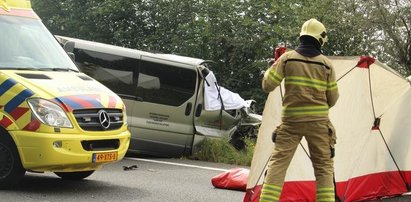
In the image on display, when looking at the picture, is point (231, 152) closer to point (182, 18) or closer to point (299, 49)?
point (299, 49)

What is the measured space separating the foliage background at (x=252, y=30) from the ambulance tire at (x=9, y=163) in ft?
41.0

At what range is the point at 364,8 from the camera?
66.1 feet

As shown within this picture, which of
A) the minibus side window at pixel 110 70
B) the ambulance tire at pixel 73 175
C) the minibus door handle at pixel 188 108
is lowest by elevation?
the ambulance tire at pixel 73 175

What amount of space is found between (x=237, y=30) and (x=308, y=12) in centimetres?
242

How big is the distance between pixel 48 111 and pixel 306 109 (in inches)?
110

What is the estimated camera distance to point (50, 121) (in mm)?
6477

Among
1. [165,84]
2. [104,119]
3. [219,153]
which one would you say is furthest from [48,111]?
[219,153]

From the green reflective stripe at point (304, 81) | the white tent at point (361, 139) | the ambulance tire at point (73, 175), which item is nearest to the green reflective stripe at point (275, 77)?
the green reflective stripe at point (304, 81)

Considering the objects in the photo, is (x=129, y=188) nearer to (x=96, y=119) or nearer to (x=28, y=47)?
(x=96, y=119)

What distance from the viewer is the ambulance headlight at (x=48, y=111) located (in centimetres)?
648

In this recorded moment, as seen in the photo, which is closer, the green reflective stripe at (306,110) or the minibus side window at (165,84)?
the green reflective stripe at (306,110)

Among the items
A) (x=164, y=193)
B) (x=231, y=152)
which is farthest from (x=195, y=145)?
(x=164, y=193)

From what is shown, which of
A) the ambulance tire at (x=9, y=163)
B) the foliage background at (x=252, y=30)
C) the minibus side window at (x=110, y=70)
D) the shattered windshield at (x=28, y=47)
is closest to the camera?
the ambulance tire at (x=9, y=163)

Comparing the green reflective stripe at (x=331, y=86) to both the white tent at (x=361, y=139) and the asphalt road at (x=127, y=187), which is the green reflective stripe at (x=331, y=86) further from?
the asphalt road at (x=127, y=187)
